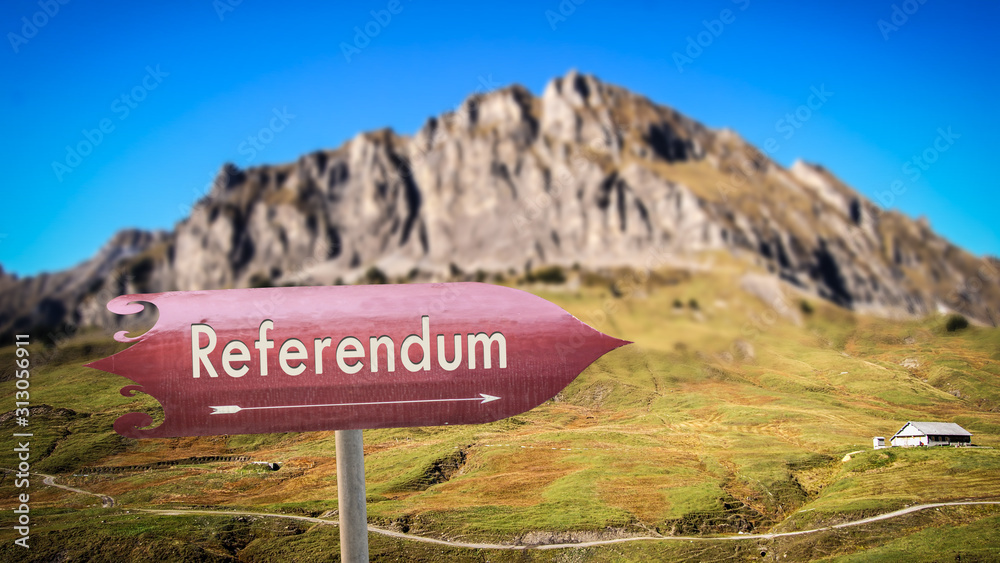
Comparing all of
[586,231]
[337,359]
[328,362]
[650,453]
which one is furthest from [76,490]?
[586,231]

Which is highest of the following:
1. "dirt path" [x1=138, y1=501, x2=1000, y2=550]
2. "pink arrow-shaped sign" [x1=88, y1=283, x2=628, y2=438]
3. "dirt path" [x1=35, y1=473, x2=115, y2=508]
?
"pink arrow-shaped sign" [x1=88, y1=283, x2=628, y2=438]

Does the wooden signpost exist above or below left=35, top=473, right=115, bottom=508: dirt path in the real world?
above

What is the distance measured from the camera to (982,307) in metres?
87.9

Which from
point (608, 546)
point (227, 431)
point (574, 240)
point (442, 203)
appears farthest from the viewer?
point (442, 203)

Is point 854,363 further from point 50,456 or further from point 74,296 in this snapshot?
point 74,296

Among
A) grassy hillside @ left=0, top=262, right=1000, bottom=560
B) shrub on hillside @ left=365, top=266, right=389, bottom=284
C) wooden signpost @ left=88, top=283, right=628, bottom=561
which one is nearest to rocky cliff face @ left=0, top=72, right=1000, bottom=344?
shrub on hillside @ left=365, top=266, right=389, bottom=284

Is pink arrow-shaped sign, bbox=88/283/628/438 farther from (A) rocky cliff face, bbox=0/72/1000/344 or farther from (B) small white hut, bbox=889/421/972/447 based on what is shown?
(A) rocky cliff face, bbox=0/72/1000/344

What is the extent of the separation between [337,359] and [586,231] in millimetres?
145747

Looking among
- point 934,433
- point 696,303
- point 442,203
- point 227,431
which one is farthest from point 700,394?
point 442,203

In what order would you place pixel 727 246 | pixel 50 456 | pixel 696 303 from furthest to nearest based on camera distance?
pixel 727 246 < pixel 696 303 < pixel 50 456

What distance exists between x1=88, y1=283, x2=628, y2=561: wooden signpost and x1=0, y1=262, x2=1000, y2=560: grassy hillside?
30.5 meters

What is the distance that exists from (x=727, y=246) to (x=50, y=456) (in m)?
94.8

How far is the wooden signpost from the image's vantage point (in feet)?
45.1

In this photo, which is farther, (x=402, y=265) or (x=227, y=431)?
(x=402, y=265)
